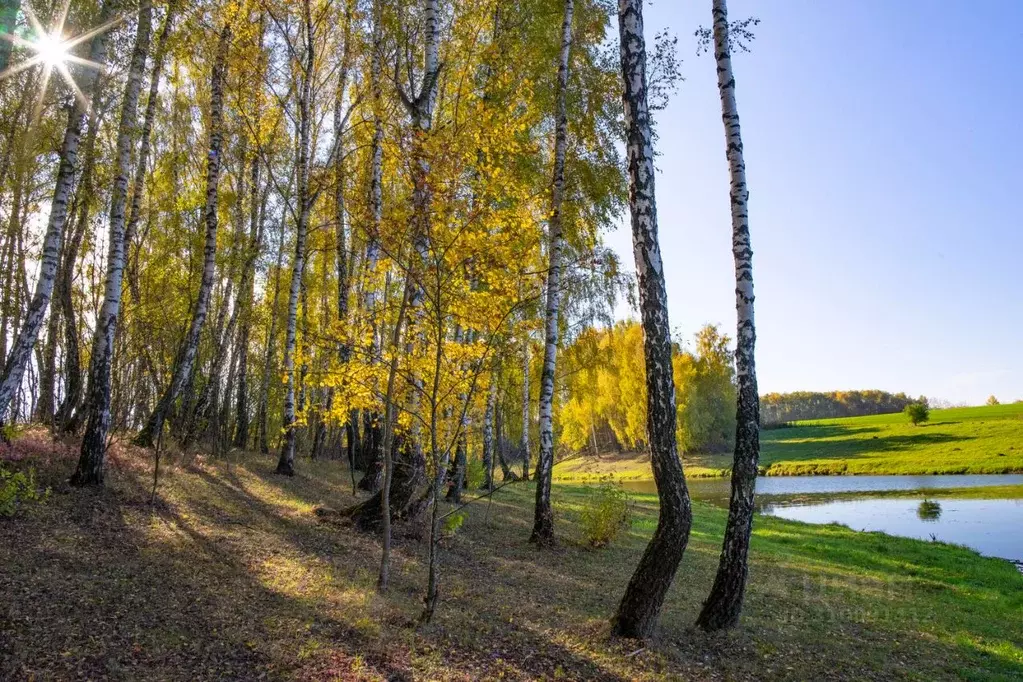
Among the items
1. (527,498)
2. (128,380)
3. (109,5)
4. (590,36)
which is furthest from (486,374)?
(527,498)

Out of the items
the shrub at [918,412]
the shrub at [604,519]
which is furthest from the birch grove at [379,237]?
the shrub at [918,412]

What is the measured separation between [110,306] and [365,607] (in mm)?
5859

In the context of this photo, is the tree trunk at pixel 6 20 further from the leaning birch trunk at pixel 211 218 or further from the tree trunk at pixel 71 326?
the leaning birch trunk at pixel 211 218

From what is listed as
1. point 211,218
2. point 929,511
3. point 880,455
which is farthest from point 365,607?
point 880,455

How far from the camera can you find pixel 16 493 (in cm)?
705

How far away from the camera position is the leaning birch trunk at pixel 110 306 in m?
8.27

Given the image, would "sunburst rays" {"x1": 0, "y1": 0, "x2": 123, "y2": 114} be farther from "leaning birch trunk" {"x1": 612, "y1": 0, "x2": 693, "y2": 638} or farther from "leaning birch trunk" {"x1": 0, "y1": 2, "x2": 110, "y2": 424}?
"leaning birch trunk" {"x1": 612, "y1": 0, "x2": 693, "y2": 638}

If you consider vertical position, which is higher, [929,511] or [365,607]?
[365,607]

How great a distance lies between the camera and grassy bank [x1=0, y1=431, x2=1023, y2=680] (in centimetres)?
451

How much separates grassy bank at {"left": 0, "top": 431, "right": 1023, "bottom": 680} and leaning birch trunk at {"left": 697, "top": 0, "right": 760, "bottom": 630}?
1.18 feet

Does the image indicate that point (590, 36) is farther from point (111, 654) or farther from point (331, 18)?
point (111, 654)

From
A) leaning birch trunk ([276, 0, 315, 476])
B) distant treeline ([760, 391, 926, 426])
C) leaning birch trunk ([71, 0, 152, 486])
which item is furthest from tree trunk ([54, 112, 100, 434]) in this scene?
distant treeline ([760, 391, 926, 426])

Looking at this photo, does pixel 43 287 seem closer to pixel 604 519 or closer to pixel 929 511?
pixel 604 519

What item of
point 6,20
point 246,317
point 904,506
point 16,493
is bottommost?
point 904,506
